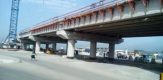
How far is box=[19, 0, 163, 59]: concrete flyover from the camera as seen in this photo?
29203 millimetres

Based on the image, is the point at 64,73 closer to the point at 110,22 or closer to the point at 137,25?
the point at 110,22

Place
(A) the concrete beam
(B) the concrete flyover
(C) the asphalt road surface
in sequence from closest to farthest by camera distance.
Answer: (C) the asphalt road surface
(B) the concrete flyover
(A) the concrete beam

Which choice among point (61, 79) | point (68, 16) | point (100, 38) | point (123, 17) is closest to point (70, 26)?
point (68, 16)

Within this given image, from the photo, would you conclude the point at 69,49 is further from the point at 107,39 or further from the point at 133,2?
the point at 133,2

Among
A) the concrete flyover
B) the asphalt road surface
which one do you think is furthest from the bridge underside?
the asphalt road surface

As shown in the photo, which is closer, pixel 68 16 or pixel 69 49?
pixel 68 16

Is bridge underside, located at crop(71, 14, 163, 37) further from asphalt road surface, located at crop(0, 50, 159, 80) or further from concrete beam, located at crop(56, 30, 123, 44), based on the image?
asphalt road surface, located at crop(0, 50, 159, 80)

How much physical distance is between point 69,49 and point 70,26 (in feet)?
19.8

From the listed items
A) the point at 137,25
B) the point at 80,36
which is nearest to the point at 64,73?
the point at 137,25

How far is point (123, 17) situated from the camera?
31906 mm

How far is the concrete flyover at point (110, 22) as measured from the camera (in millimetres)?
29203

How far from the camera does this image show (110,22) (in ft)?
117

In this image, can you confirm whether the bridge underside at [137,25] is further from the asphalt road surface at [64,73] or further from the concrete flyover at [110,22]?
the asphalt road surface at [64,73]

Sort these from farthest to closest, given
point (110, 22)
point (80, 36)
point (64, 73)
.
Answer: point (80, 36), point (110, 22), point (64, 73)
